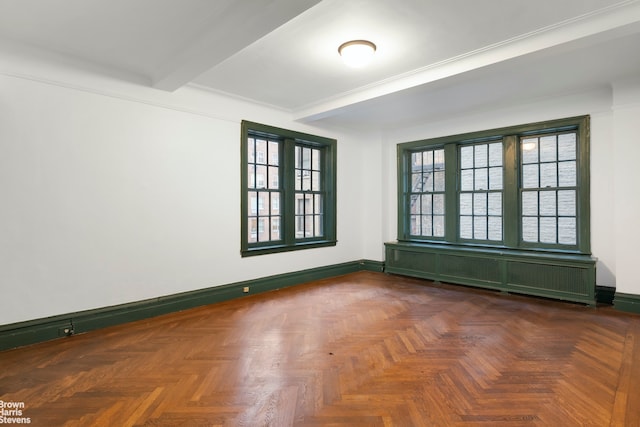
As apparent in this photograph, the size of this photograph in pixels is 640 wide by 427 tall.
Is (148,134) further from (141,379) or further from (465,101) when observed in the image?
(465,101)

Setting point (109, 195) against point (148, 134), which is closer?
point (109, 195)

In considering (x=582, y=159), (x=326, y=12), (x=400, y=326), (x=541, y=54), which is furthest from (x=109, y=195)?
(x=582, y=159)

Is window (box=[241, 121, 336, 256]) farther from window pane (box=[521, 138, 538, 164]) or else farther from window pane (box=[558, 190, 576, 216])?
window pane (box=[558, 190, 576, 216])

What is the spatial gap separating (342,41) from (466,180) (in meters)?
3.67

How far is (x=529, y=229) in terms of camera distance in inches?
203

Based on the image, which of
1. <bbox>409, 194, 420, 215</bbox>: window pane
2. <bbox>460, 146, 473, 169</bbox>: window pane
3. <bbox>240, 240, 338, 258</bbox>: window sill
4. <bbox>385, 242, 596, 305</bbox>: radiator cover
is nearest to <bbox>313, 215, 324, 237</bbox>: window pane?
<bbox>240, 240, 338, 258</bbox>: window sill

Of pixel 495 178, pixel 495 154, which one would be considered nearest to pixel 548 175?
pixel 495 178

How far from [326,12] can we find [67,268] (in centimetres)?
340

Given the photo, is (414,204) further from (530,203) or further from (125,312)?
(125,312)

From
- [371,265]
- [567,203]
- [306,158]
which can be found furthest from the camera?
[371,265]

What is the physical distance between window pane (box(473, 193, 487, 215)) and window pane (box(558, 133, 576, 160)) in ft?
3.83

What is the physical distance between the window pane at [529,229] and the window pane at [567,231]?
296 millimetres

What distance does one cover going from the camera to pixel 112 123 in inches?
145

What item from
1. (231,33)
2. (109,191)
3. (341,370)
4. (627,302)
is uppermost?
(231,33)
